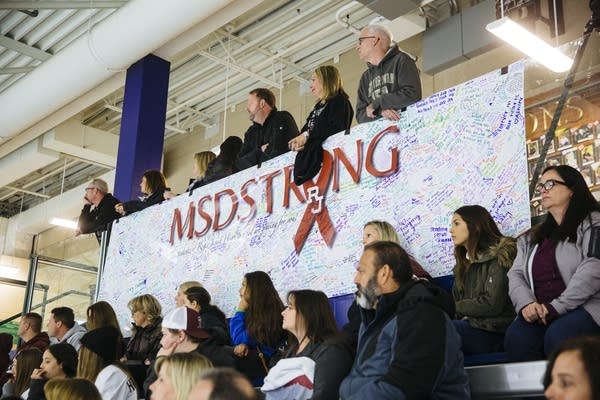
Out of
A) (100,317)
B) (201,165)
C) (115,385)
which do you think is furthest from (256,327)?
(201,165)

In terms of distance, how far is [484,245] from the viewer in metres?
3.79

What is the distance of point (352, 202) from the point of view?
4906 millimetres

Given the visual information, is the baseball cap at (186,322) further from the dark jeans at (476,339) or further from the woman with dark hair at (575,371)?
the woman with dark hair at (575,371)

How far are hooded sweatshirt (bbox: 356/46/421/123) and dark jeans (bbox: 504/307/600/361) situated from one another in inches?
72.8

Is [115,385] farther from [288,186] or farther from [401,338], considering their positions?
[401,338]

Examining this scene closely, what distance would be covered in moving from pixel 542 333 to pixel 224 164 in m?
3.51

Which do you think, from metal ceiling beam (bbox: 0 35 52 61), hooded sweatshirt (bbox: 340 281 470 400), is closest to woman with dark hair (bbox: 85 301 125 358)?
hooded sweatshirt (bbox: 340 281 470 400)

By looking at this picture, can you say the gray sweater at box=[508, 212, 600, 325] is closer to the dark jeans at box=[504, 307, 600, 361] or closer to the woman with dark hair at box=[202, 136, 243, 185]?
the dark jeans at box=[504, 307, 600, 361]

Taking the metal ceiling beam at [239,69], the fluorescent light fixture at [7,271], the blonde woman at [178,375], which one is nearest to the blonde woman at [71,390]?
the blonde woman at [178,375]

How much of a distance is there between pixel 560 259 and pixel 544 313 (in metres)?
0.33

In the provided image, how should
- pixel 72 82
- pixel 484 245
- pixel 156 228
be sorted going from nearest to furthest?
pixel 484 245 < pixel 156 228 < pixel 72 82

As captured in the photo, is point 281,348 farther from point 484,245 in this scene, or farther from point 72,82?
point 72,82

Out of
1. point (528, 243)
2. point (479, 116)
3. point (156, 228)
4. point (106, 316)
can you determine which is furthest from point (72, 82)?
point (528, 243)

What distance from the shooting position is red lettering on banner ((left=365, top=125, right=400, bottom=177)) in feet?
15.5
